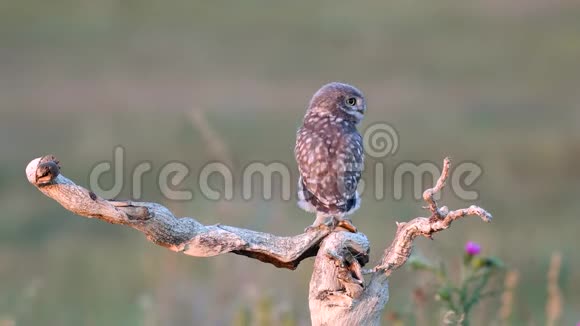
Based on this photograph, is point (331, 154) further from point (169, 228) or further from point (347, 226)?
point (169, 228)

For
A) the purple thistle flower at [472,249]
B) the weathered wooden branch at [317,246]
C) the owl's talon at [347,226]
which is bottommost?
the weathered wooden branch at [317,246]

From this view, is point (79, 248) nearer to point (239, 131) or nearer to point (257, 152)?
point (257, 152)

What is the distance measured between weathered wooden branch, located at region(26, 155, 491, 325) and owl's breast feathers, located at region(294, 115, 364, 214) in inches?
21.2

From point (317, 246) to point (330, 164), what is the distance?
0.61 m

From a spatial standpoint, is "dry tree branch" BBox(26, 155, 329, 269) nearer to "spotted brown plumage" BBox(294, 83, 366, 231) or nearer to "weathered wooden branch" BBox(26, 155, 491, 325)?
"weathered wooden branch" BBox(26, 155, 491, 325)

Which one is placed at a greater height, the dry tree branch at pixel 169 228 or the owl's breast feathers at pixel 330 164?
the owl's breast feathers at pixel 330 164

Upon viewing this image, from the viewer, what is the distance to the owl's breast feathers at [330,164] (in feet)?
15.0

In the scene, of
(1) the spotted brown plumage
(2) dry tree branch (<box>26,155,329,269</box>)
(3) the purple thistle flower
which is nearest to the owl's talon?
(1) the spotted brown plumage

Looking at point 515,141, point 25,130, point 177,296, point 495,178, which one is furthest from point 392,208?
point 25,130

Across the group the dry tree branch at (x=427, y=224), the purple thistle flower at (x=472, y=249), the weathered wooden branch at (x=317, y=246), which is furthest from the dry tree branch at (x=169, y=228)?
the purple thistle flower at (x=472, y=249)

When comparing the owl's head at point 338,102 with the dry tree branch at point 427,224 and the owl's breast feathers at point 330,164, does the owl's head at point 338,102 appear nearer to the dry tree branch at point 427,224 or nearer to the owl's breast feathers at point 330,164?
the owl's breast feathers at point 330,164

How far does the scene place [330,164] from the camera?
4.59 metres

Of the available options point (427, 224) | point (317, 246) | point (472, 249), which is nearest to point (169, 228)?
point (317, 246)

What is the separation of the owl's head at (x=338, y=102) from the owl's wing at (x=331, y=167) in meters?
0.10
